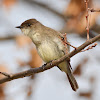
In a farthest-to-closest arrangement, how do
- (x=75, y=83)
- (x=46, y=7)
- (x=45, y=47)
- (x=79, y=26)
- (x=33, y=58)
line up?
(x=46, y=7) < (x=79, y=26) < (x=33, y=58) < (x=75, y=83) < (x=45, y=47)

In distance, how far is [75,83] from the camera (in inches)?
207

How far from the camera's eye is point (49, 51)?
184 inches

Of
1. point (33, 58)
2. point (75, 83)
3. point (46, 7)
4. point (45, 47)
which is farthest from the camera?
point (46, 7)

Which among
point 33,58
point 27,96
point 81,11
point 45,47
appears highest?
point 45,47

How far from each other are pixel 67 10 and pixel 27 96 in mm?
2424

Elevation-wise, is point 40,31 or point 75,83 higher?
point 40,31

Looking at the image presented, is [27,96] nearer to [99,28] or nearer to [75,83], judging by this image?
[75,83]

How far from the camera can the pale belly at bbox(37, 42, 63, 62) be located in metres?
4.66

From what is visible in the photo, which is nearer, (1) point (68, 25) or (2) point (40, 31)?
(2) point (40, 31)

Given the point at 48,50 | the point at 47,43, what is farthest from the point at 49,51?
the point at 47,43

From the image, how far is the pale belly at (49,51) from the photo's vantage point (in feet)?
15.3

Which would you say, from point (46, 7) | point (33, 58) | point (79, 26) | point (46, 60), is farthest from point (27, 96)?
point (46, 7)

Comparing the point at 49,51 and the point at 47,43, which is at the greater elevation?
the point at 47,43

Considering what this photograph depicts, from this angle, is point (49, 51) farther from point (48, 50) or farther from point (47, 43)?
point (47, 43)
